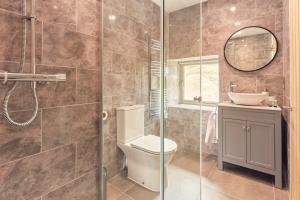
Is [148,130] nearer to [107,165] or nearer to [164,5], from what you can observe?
[107,165]

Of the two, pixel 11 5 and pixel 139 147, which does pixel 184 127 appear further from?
pixel 11 5

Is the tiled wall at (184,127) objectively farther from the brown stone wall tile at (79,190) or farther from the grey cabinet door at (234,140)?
the brown stone wall tile at (79,190)

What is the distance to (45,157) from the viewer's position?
3.79ft

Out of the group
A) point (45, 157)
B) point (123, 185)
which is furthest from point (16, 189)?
point (123, 185)

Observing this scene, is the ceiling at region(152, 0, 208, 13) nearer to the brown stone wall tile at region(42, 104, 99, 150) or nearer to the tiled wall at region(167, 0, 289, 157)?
the tiled wall at region(167, 0, 289, 157)

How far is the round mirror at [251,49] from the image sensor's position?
2299mm

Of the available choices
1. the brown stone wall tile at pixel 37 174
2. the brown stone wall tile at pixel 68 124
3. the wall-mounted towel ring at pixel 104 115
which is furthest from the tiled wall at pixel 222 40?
the brown stone wall tile at pixel 37 174

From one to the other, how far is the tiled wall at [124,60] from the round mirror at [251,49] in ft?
4.43

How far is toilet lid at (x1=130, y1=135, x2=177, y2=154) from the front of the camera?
1646 mm

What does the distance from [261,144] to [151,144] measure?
137 centimetres

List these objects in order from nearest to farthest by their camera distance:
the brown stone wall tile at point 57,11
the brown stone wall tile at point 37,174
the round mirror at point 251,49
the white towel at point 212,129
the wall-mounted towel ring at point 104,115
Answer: the brown stone wall tile at point 37,174, the brown stone wall tile at point 57,11, the wall-mounted towel ring at point 104,115, the round mirror at point 251,49, the white towel at point 212,129

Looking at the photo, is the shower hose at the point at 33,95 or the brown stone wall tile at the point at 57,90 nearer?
the shower hose at the point at 33,95

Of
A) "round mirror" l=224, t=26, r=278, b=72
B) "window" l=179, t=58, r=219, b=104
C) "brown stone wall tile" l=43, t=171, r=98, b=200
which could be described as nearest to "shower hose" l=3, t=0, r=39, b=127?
"brown stone wall tile" l=43, t=171, r=98, b=200

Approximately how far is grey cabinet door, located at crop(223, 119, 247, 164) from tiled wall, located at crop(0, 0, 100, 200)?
5.69ft
